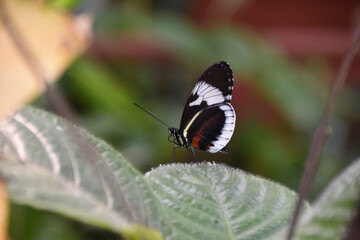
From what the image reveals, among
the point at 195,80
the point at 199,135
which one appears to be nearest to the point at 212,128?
the point at 199,135

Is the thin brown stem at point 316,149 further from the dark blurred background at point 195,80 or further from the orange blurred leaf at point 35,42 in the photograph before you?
the dark blurred background at point 195,80

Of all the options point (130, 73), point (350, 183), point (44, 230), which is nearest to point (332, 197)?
point (350, 183)

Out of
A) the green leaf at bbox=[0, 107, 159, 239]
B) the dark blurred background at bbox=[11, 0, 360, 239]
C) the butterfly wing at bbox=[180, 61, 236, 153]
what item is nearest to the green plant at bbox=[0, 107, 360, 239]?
the green leaf at bbox=[0, 107, 159, 239]

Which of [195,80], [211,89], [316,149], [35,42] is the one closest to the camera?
[316,149]

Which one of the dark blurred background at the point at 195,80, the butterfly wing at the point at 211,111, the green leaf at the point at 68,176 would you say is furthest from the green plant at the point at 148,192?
the dark blurred background at the point at 195,80

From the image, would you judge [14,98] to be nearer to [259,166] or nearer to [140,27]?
[259,166]

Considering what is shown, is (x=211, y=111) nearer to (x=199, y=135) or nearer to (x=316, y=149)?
(x=199, y=135)

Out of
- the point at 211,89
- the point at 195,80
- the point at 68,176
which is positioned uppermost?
the point at 195,80

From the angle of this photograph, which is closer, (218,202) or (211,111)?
(218,202)
